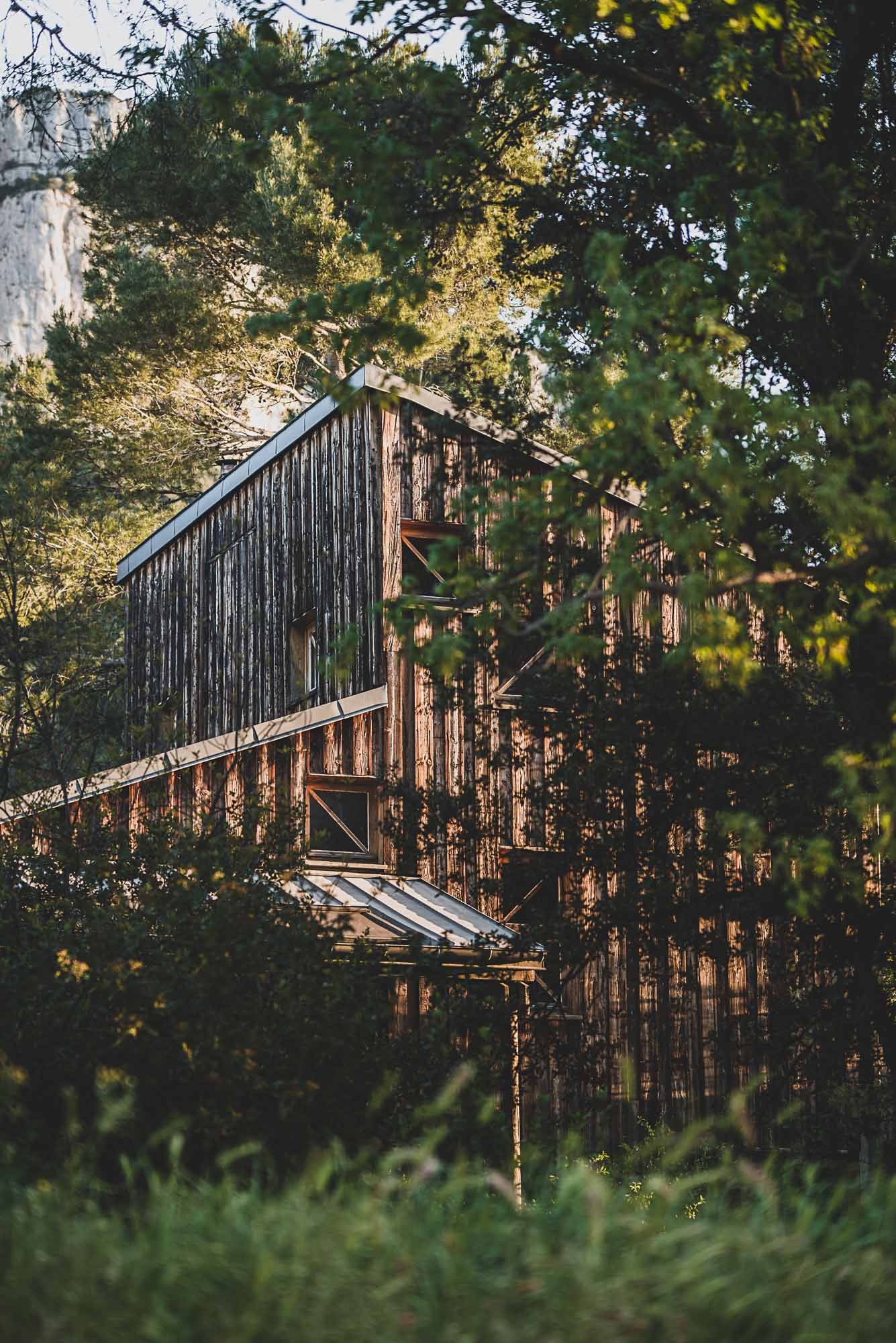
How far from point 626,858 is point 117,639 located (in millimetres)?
22223

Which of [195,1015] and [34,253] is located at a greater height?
[34,253]

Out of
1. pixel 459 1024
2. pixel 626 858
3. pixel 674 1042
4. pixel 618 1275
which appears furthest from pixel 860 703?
pixel 674 1042

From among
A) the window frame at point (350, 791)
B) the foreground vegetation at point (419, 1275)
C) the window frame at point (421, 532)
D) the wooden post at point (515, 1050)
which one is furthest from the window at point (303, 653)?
the foreground vegetation at point (419, 1275)

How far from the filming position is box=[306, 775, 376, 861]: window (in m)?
15.6

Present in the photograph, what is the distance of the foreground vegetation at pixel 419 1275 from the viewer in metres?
3.71

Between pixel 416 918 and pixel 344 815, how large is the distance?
281cm

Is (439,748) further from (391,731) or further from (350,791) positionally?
(350,791)

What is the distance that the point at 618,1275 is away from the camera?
395 centimetres

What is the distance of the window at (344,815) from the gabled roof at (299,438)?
3796mm

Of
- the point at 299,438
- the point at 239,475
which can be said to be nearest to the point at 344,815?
the point at 299,438

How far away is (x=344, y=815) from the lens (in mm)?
15789

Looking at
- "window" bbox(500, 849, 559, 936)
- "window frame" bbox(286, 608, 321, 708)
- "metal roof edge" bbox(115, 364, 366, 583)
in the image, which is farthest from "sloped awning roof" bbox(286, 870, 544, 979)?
"metal roof edge" bbox(115, 364, 366, 583)

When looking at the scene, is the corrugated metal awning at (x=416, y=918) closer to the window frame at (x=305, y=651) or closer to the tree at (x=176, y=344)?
the window frame at (x=305, y=651)

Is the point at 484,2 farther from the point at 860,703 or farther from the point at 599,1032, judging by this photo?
the point at 599,1032
